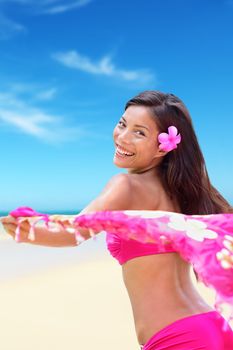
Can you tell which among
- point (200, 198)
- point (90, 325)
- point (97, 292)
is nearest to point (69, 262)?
point (97, 292)

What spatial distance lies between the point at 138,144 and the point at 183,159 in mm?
174

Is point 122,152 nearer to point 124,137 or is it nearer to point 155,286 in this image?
point 124,137

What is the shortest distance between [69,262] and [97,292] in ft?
9.15

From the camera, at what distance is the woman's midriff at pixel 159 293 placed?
165cm

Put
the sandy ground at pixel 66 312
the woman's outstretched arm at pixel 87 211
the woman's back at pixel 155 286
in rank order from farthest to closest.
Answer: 1. the sandy ground at pixel 66 312
2. the woman's back at pixel 155 286
3. the woman's outstretched arm at pixel 87 211

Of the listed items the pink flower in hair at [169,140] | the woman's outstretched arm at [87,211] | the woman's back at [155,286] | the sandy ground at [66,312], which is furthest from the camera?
the sandy ground at [66,312]

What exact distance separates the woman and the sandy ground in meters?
2.67

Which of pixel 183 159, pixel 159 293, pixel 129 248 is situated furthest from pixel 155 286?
pixel 183 159

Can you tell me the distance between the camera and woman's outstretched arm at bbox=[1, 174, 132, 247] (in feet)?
5.09

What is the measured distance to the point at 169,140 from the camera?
182 centimetres

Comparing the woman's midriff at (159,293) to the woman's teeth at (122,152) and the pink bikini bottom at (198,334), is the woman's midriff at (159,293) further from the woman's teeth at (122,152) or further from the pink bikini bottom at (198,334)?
the woman's teeth at (122,152)

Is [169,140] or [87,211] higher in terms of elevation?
[169,140]

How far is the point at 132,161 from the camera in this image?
6.08 feet

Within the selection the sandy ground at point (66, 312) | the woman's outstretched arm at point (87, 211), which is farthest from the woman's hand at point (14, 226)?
the sandy ground at point (66, 312)
